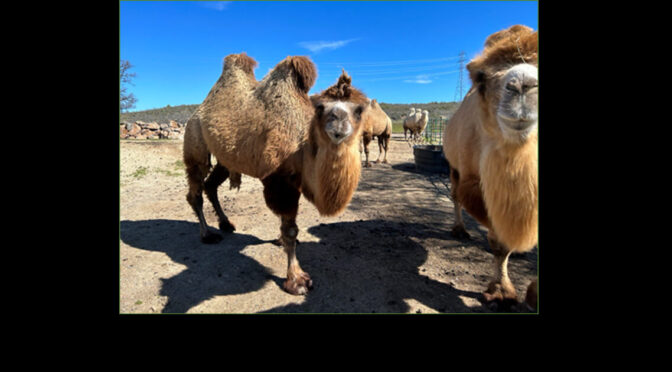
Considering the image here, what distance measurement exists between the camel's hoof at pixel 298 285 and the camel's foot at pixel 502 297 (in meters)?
1.85

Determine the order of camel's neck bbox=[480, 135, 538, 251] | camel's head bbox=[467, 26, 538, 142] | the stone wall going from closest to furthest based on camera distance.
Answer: camel's head bbox=[467, 26, 538, 142] → camel's neck bbox=[480, 135, 538, 251] → the stone wall

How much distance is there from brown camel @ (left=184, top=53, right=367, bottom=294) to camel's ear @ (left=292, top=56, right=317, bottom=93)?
0.4 inches

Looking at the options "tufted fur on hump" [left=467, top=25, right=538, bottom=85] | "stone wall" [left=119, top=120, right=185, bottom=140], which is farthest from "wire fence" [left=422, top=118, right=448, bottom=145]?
"stone wall" [left=119, top=120, right=185, bottom=140]

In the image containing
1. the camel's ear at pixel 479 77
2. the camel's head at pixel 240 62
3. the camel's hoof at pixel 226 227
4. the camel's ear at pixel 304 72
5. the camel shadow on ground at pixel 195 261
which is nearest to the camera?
the camel's ear at pixel 479 77

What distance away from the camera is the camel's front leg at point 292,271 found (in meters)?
3.32

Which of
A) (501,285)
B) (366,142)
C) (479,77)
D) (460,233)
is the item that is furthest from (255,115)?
(366,142)

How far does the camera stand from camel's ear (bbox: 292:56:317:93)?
11.6 feet

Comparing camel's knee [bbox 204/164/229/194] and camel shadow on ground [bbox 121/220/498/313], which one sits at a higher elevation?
camel's knee [bbox 204/164/229/194]

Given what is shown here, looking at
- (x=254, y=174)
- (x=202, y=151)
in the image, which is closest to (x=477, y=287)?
(x=254, y=174)

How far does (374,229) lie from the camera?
17.0 feet

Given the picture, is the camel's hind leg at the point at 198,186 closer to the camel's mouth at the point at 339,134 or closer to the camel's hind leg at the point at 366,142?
the camel's mouth at the point at 339,134

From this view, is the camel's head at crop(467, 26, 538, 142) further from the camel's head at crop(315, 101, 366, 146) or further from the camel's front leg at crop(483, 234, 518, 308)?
the camel's front leg at crop(483, 234, 518, 308)

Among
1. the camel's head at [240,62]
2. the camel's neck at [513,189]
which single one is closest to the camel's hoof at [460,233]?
the camel's neck at [513,189]
